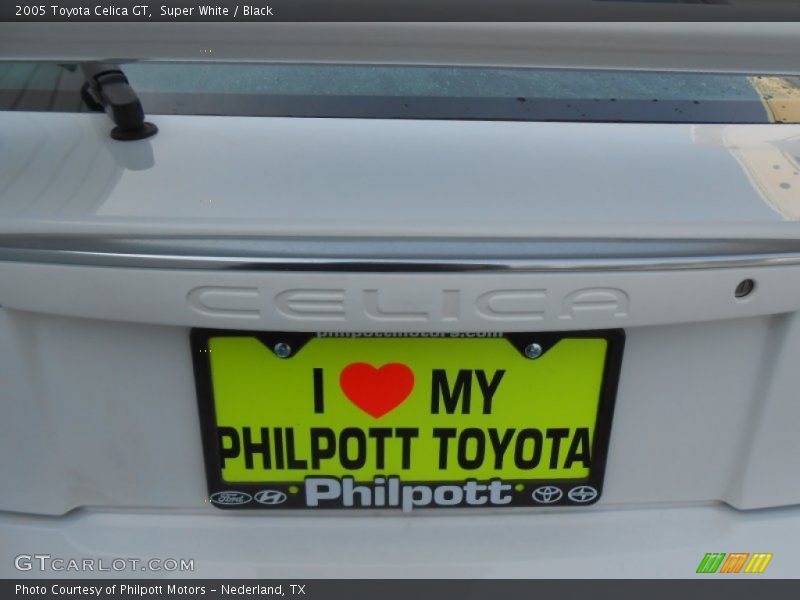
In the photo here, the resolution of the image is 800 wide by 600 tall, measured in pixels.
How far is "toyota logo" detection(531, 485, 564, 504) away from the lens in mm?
1605

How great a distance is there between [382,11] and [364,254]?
1.13 feet

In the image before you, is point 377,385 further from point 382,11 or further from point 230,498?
point 382,11

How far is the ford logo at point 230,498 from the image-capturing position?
5.20 ft

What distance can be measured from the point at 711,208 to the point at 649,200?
10cm

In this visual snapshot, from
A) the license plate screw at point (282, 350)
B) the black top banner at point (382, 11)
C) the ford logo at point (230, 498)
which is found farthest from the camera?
the ford logo at point (230, 498)

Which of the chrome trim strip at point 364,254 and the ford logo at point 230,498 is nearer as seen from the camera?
the chrome trim strip at point 364,254

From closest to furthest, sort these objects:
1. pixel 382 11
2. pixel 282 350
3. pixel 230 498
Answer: pixel 382 11, pixel 282 350, pixel 230 498

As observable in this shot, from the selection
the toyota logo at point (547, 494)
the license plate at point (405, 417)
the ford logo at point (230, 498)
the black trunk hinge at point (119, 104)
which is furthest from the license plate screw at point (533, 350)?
the black trunk hinge at point (119, 104)

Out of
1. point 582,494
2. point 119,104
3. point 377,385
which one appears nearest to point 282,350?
point 377,385

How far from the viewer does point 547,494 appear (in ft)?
5.29

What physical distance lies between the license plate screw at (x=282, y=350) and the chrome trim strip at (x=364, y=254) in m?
0.17

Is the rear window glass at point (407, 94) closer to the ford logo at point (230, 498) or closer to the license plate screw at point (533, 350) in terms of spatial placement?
the license plate screw at point (533, 350)

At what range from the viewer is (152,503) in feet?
5.29

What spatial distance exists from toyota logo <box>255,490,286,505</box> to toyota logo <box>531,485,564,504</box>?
45cm
